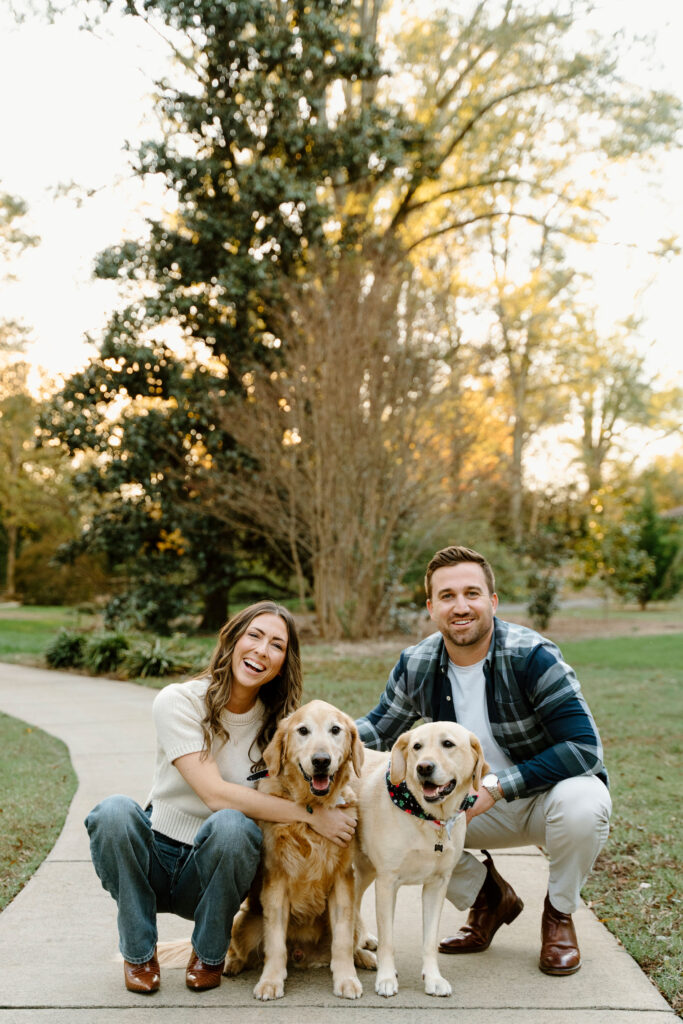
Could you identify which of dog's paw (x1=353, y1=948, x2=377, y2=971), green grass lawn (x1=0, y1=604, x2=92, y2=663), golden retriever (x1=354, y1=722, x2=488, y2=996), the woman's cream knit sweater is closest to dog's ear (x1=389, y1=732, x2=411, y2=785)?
golden retriever (x1=354, y1=722, x2=488, y2=996)

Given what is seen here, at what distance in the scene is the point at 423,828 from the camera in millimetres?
3145

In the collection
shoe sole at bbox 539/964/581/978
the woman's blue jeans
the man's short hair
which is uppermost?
the man's short hair

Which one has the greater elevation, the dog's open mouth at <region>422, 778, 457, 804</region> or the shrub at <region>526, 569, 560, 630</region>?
the shrub at <region>526, 569, 560, 630</region>

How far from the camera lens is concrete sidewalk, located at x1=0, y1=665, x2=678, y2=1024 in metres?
2.91

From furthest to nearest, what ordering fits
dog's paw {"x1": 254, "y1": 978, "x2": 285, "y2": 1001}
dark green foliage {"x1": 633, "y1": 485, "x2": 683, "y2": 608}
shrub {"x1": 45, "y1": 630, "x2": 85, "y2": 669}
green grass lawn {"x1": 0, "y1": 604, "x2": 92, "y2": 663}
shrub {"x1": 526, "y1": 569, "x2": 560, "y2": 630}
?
dark green foliage {"x1": 633, "y1": 485, "x2": 683, "y2": 608} < shrub {"x1": 526, "y1": 569, "x2": 560, "y2": 630} < green grass lawn {"x1": 0, "y1": 604, "x2": 92, "y2": 663} < shrub {"x1": 45, "y1": 630, "x2": 85, "y2": 669} < dog's paw {"x1": 254, "y1": 978, "x2": 285, "y2": 1001}

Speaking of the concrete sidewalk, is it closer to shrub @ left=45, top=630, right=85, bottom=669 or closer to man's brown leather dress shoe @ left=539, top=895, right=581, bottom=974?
man's brown leather dress shoe @ left=539, top=895, right=581, bottom=974

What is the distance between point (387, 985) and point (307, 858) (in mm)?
489

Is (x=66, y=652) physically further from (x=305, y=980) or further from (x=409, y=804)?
(x=409, y=804)

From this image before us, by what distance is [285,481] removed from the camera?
13922mm

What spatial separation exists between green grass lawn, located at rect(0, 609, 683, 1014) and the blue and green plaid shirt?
0.72 meters

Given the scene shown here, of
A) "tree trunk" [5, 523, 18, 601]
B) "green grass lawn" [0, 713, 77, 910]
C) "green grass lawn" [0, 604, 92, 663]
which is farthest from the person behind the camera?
"tree trunk" [5, 523, 18, 601]

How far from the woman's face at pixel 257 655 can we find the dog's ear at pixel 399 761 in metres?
0.59

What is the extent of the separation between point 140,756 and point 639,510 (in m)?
22.7

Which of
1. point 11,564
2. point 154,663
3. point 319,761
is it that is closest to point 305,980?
point 319,761
